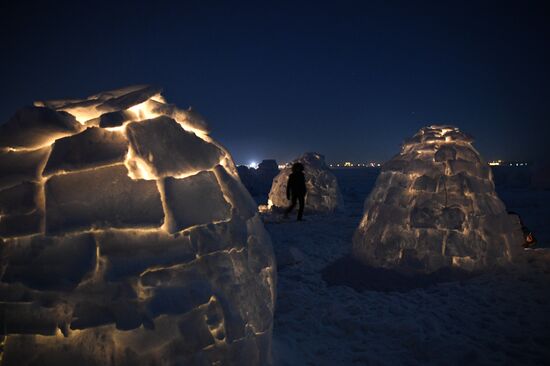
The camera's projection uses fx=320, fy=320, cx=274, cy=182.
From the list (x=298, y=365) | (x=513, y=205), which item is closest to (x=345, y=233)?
(x=298, y=365)

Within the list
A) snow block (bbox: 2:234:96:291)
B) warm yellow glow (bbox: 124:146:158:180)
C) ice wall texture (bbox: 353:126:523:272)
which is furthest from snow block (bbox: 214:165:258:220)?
ice wall texture (bbox: 353:126:523:272)

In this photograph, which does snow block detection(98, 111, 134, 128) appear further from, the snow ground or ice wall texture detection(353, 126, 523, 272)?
ice wall texture detection(353, 126, 523, 272)

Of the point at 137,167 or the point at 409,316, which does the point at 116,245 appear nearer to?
Answer: the point at 137,167

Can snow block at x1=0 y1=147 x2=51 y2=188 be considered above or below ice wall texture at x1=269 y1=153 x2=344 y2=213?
above

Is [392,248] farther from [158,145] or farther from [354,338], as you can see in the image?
[158,145]

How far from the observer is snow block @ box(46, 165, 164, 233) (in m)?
1.93

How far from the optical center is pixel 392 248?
218 inches

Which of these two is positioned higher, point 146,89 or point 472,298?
point 146,89

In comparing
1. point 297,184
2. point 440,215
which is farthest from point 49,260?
point 297,184

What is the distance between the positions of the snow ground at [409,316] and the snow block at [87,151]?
2.25 m

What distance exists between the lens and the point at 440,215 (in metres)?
5.33

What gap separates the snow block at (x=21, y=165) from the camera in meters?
2.04

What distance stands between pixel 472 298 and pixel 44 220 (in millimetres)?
5092

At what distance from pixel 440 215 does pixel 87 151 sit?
5.19 metres
